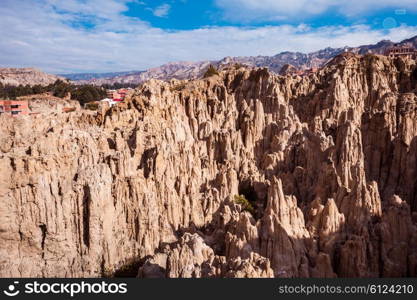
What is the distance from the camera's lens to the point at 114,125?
30266mm

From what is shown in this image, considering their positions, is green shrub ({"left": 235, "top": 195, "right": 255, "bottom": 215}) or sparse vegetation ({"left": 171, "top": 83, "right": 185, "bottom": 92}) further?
sparse vegetation ({"left": 171, "top": 83, "right": 185, "bottom": 92})

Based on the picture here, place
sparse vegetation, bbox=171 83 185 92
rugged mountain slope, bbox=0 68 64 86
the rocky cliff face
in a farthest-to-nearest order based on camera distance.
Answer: rugged mountain slope, bbox=0 68 64 86 → sparse vegetation, bbox=171 83 185 92 → the rocky cliff face

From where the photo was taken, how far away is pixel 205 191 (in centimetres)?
2811

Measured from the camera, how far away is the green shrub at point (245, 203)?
2648 cm

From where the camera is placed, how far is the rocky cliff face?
1919 centimetres

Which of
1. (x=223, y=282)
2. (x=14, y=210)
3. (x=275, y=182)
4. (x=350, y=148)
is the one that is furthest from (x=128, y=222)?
(x=350, y=148)

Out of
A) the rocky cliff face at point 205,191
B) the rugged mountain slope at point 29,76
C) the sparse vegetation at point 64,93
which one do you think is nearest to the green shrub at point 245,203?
the rocky cliff face at point 205,191

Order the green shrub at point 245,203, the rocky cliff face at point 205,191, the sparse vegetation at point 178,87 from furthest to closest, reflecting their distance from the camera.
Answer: the sparse vegetation at point 178,87 < the green shrub at point 245,203 < the rocky cliff face at point 205,191

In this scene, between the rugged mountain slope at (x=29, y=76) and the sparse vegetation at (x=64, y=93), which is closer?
the sparse vegetation at (x=64, y=93)

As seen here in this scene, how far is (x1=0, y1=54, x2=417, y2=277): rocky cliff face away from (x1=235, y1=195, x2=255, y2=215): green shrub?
0.35 meters

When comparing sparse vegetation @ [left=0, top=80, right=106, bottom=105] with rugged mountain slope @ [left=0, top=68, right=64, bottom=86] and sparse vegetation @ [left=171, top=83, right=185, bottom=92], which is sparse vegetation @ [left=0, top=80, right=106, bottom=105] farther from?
rugged mountain slope @ [left=0, top=68, right=64, bottom=86]

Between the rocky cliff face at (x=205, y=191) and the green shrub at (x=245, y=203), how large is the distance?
35 centimetres

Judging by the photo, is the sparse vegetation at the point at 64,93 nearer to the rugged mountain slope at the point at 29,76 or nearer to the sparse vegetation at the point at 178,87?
the sparse vegetation at the point at 178,87

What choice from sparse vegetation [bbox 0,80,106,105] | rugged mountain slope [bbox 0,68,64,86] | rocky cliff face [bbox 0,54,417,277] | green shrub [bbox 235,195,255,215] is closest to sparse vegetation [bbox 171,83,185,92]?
rocky cliff face [bbox 0,54,417,277]
